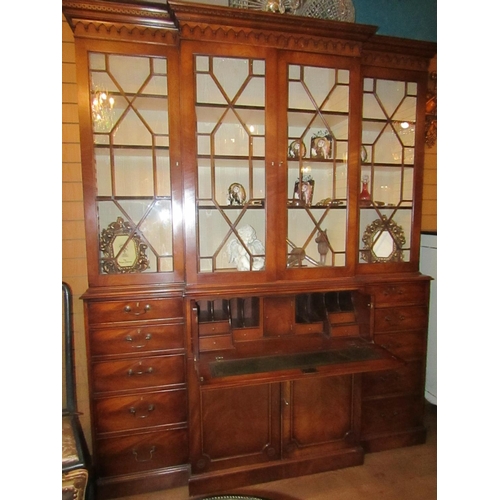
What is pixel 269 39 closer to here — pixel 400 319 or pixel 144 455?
pixel 400 319

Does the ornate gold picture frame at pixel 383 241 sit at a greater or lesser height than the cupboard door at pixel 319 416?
greater

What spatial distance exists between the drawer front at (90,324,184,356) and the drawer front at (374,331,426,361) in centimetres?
120

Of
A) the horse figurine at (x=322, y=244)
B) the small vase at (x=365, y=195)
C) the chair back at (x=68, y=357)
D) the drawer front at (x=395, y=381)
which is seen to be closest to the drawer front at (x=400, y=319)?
the drawer front at (x=395, y=381)

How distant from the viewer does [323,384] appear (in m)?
1.77

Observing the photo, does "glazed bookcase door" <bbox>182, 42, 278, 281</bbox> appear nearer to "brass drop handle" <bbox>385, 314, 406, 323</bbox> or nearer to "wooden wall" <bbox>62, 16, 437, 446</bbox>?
"wooden wall" <bbox>62, 16, 437, 446</bbox>

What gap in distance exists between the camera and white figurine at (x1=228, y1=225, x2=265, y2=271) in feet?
5.44

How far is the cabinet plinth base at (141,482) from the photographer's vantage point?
62.8 inches

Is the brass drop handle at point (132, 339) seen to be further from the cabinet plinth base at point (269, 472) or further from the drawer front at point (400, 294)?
the drawer front at point (400, 294)

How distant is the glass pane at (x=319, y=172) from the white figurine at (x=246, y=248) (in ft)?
0.55

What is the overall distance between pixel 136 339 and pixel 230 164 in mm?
1037

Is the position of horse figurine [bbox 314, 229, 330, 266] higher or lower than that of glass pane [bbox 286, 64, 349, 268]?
lower

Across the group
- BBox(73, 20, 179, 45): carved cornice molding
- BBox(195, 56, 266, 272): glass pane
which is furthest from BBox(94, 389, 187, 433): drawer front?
BBox(73, 20, 179, 45): carved cornice molding

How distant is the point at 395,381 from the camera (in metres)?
1.94
